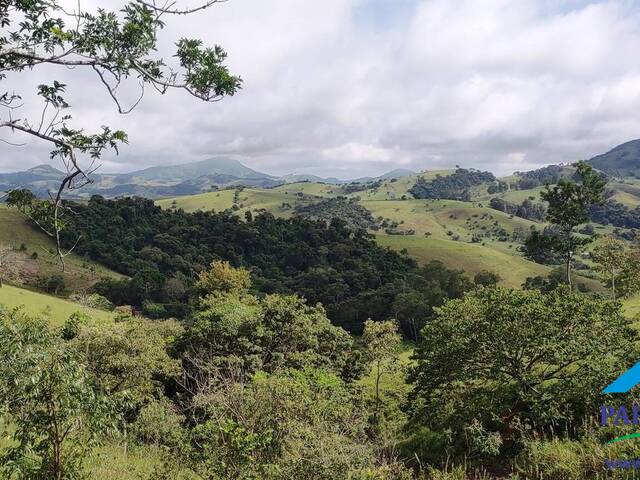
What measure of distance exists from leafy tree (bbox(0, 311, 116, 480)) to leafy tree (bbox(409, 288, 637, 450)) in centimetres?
1162

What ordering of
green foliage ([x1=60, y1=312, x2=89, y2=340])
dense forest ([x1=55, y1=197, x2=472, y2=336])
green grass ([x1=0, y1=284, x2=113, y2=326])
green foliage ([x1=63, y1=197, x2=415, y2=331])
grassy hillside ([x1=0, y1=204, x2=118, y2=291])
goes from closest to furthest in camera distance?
1. green foliage ([x1=60, y1=312, x2=89, y2=340])
2. green grass ([x1=0, y1=284, x2=113, y2=326])
3. dense forest ([x1=55, y1=197, x2=472, y2=336])
4. grassy hillside ([x1=0, y1=204, x2=118, y2=291])
5. green foliage ([x1=63, y1=197, x2=415, y2=331])

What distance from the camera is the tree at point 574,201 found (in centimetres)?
3269

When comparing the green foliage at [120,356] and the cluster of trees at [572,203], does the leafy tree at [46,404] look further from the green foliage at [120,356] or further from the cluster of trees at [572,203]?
the cluster of trees at [572,203]

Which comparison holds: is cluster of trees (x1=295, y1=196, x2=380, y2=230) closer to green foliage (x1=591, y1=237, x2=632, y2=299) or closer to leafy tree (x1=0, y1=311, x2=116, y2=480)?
green foliage (x1=591, y1=237, x2=632, y2=299)

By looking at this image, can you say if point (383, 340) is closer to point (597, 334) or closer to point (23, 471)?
point (597, 334)

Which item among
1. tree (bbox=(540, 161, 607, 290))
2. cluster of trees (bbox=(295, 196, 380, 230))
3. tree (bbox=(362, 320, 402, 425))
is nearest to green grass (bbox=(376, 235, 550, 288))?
cluster of trees (bbox=(295, 196, 380, 230))

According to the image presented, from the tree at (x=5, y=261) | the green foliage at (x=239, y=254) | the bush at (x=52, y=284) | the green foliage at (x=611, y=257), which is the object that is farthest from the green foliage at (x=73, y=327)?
the bush at (x=52, y=284)

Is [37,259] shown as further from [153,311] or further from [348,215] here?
[348,215]

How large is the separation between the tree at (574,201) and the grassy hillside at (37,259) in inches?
3070

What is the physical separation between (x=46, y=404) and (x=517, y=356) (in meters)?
14.2

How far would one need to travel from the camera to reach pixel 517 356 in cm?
1528

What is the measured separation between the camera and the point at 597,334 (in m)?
14.6

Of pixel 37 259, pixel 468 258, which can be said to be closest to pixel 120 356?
pixel 37 259

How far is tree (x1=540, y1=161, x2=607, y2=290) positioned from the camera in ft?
107
